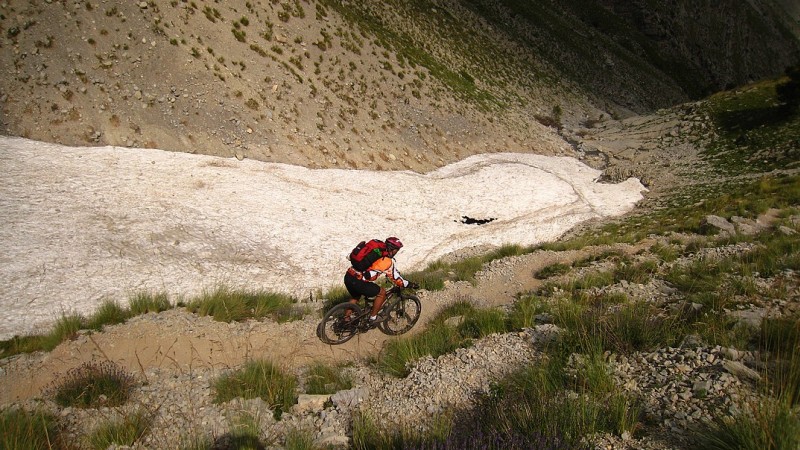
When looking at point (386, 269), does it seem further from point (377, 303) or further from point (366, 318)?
point (366, 318)

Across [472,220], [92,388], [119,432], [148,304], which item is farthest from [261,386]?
[472,220]

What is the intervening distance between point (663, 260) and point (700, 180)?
725 inches

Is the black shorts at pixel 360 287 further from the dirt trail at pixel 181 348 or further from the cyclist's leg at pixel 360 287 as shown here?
the dirt trail at pixel 181 348

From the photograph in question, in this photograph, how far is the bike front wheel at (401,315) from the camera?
11031mm

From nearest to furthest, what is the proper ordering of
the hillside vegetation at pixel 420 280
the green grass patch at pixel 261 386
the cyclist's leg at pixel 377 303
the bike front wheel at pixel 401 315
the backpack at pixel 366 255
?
the hillside vegetation at pixel 420 280, the green grass patch at pixel 261 386, the backpack at pixel 366 255, the cyclist's leg at pixel 377 303, the bike front wheel at pixel 401 315

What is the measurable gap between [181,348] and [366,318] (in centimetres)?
415

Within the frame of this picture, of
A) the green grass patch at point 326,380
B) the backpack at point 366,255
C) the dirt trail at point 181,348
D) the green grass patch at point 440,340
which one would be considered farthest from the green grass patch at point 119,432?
the backpack at point 366,255

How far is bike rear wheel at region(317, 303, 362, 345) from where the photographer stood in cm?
1031

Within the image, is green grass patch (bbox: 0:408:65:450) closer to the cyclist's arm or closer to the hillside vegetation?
the hillside vegetation

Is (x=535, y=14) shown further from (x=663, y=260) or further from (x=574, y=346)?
(x=574, y=346)

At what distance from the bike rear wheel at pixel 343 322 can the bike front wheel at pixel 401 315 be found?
2.67ft

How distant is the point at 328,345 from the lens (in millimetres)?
10312

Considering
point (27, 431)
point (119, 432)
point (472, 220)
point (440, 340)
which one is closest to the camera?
point (27, 431)

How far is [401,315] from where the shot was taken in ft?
37.3
